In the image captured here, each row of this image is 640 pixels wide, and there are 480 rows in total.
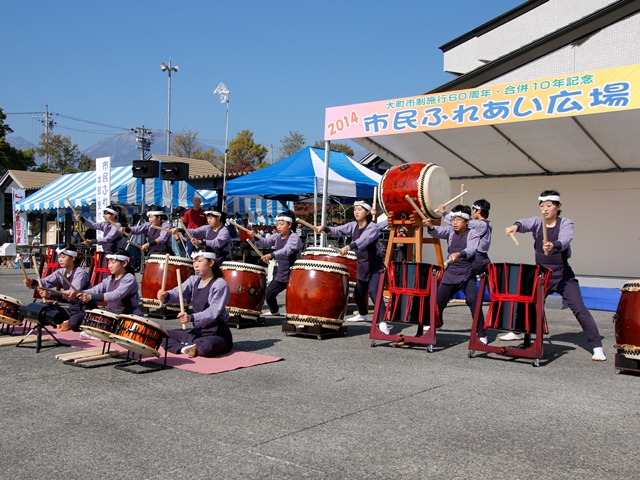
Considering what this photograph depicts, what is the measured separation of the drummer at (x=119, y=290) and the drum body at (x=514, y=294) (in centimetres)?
325

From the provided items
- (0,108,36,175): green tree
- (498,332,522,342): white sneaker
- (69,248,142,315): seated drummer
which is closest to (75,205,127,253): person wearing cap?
(69,248,142,315): seated drummer

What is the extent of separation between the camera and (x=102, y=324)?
204 inches

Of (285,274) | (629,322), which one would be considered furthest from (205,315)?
(629,322)

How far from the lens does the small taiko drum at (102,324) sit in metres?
5.14

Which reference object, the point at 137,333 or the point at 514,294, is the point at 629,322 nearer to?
the point at 514,294

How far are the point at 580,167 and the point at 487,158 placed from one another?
1565 mm

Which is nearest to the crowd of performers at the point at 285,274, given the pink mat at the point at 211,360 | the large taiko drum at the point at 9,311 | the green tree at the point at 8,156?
the pink mat at the point at 211,360

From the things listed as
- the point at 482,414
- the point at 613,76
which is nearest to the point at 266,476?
the point at 482,414

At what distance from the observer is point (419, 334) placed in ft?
22.3

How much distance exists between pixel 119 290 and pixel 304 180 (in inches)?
282

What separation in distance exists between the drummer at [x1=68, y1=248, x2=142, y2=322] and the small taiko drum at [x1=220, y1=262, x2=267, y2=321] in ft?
5.01

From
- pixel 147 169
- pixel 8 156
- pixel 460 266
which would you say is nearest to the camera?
pixel 460 266

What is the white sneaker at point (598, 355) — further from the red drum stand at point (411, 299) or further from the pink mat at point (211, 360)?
the pink mat at point (211, 360)

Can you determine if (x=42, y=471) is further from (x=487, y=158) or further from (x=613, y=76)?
(x=487, y=158)
